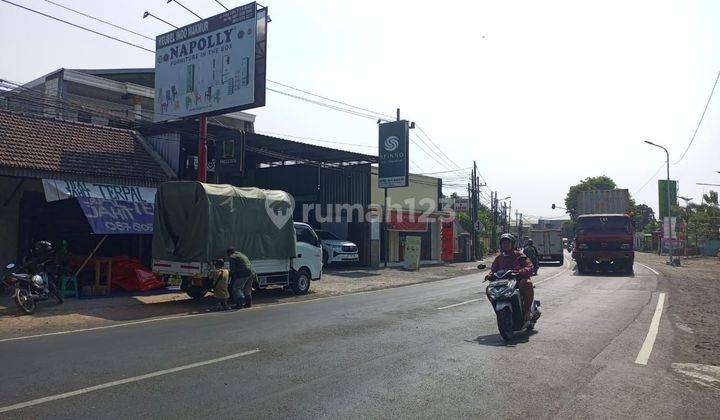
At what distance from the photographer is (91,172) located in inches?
658

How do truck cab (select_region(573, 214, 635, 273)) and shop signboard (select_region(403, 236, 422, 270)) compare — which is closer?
truck cab (select_region(573, 214, 635, 273))

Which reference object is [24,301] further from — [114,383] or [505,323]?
[505,323]

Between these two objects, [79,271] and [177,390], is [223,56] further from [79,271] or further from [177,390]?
[177,390]

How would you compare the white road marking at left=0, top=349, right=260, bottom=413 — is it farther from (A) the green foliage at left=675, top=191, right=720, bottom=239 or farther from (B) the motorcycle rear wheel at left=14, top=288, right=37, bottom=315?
(A) the green foliage at left=675, top=191, right=720, bottom=239

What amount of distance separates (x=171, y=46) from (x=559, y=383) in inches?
784

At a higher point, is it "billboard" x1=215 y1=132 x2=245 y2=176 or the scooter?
"billboard" x1=215 y1=132 x2=245 y2=176

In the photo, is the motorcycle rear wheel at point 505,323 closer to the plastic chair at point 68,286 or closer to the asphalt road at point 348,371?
the asphalt road at point 348,371

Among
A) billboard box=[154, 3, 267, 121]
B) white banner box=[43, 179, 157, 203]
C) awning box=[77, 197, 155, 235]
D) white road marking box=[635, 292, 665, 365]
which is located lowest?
white road marking box=[635, 292, 665, 365]

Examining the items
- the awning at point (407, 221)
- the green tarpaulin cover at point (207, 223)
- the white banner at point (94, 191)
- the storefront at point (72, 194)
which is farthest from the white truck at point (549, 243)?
the white banner at point (94, 191)

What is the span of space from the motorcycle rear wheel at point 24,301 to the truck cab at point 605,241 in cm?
2235

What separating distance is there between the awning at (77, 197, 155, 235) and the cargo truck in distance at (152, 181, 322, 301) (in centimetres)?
197

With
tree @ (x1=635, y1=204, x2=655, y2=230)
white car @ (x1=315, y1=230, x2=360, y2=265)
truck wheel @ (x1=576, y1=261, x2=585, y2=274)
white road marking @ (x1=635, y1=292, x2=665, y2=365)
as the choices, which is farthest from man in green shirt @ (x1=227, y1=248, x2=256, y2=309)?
tree @ (x1=635, y1=204, x2=655, y2=230)

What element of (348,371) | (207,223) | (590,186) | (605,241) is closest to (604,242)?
(605,241)

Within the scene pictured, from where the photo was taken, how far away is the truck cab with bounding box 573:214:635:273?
25.0 m
